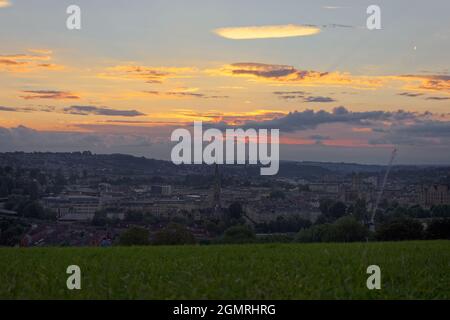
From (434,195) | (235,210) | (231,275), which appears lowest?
(235,210)

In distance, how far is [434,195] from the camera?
4247cm

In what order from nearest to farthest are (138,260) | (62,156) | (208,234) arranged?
(138,260), (208,234), (62,156)

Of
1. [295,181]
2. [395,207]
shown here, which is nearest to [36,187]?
[295,181]

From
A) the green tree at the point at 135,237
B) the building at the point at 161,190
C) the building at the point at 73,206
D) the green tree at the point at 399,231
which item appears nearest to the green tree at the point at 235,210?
the building at the point at 161,190

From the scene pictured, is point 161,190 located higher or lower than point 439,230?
higher

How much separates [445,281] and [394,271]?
1127mm

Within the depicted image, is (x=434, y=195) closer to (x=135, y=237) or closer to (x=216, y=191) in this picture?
(x=216, y=191)

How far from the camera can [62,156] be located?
4491 cm

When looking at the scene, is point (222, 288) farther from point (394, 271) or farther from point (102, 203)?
point (102, 203)

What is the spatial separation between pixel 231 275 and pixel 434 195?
3509 cm

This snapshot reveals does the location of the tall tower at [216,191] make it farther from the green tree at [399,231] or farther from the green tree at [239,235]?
the green tree at [399,231]

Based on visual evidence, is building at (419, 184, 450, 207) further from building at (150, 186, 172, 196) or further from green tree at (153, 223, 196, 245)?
green tree at (153, 223, 196, 245)

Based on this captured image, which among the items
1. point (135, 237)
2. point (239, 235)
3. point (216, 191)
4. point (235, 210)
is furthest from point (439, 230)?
point (216, 191)

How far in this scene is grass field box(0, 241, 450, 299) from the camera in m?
8.72
